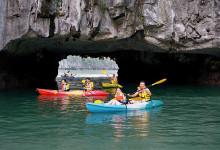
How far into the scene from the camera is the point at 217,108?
20.7 metres

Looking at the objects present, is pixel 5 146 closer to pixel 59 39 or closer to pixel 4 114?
pixel 4 114

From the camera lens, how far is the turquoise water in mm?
12250

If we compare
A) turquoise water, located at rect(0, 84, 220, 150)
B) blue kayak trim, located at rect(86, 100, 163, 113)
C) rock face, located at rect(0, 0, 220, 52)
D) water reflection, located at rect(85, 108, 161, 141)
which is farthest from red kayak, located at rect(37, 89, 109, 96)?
water reflection, located at rect(85, 108, 161, 141)

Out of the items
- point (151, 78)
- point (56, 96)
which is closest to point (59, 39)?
point (56, 96)

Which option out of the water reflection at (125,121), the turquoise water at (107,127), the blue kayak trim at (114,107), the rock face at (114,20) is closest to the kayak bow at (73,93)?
the rock face at (114,20)

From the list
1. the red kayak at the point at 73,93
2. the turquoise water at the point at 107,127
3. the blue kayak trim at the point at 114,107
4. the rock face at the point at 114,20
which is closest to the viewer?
the turquoise water at the point at 107,127

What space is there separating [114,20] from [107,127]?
39.5 ft

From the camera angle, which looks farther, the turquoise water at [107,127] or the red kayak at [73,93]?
the red kayak at [73,93]

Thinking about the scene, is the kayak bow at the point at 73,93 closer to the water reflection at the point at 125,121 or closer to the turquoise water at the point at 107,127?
the turquoise water at the point at 107,127

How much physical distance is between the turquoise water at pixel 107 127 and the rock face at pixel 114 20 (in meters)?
5.27

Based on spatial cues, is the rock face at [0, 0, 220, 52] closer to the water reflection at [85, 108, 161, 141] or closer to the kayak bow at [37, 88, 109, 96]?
the kayak bow at [37, 88, 109, 96]

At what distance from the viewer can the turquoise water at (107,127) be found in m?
12.2

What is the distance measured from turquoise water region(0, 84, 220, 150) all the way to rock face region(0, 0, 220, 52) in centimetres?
527

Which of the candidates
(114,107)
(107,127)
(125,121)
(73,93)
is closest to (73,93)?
(73,93)
